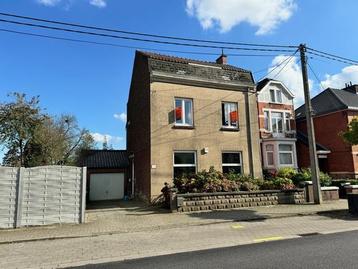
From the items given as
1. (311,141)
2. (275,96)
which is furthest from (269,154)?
(311,141)

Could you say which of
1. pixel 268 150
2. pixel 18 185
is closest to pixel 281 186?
pixel 268 150

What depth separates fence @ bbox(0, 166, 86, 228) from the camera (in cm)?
1091

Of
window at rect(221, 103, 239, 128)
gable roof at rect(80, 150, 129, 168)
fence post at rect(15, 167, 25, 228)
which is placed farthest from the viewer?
gable roof at rect(80, 150, 129, 168)

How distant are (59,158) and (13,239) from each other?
2272 centimetres

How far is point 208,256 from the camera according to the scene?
687 cm

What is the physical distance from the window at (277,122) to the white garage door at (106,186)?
13607 mm

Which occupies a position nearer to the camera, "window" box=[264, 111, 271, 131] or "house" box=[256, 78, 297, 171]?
"house" box=[256, 78, 297, 171]

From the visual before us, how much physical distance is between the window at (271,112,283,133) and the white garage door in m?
13.6

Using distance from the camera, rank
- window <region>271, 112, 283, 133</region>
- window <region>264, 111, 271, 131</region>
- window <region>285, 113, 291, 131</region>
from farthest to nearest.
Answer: window <region>285, 113, 291, 131</region> → window <region>271, 112, 283, 133</region> → window <region>264, 111, 271, 131</region>

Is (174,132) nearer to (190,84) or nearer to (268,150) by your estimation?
(190,84)

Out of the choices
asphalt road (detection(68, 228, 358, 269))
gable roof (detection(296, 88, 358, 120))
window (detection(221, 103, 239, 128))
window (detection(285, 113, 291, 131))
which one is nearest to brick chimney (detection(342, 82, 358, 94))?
gable roof (detection(296, 88, 358, 120))

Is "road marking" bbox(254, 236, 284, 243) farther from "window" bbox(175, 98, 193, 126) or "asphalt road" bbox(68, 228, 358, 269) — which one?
"window" bbox(175, 98, 193, 126)

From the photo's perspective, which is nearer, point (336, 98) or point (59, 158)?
point (336, 98)

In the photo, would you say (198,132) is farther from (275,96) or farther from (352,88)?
(352,88)
